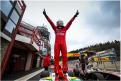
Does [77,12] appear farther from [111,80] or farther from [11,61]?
[11,61]

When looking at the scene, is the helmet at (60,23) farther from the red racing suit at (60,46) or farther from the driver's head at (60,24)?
the red racing suit at (60,46)

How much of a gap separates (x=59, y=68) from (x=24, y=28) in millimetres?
8134

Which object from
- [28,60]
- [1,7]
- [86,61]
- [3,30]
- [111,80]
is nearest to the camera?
[111,80]

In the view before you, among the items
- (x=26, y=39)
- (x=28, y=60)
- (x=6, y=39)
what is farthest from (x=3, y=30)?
(x=28, y=60)

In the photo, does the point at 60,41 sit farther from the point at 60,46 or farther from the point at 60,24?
the point at 60,24

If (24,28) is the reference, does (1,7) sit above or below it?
below

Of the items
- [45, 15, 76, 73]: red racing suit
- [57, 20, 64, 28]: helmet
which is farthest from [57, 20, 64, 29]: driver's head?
[45, 15, 76, 73]: red racing suit

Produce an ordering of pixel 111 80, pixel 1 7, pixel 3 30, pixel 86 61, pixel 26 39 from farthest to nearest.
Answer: pixel 26 39
pixel 86 61
pixel 3 30
pixel 1 7
pixel 111 80

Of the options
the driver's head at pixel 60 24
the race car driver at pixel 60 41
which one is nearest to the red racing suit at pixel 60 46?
the race car driver at pixel 60 41

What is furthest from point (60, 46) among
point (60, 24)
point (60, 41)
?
point (60, 24)

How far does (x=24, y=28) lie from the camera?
12.3m

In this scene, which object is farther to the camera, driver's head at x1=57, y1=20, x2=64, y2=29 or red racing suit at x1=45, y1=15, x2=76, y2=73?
driver's head at x1=57, y1=20, x2=64, y2=29

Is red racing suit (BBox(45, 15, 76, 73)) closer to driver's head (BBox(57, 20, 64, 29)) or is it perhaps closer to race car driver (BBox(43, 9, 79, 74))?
race car driver (BBox(43, 9, 79, 74))

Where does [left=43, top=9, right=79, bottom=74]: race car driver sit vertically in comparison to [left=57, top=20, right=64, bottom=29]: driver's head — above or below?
below
